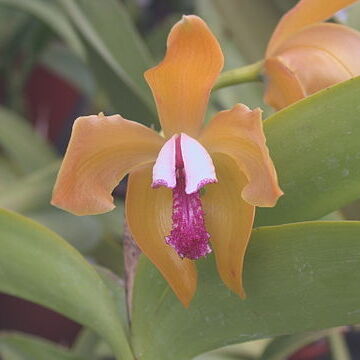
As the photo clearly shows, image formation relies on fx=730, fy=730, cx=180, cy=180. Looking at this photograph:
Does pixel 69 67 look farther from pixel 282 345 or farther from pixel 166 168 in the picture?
pixel 166 168

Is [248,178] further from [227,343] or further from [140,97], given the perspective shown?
[140,97]

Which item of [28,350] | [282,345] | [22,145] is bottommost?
[282,345]

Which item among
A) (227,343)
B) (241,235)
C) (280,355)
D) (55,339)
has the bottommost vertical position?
(55,339)

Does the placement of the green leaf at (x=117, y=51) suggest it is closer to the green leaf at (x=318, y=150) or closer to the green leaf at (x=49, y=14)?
the green leaf at (x=49, y=14)

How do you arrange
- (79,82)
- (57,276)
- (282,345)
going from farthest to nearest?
(79,82), (282,345), (57,276)

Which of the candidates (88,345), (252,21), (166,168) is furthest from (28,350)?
(252,21)

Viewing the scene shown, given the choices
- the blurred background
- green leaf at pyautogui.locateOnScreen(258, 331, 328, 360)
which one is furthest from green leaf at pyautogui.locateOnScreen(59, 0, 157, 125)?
green leaf at pyautogui.locateOnScreen(258, 331, 328, 360)

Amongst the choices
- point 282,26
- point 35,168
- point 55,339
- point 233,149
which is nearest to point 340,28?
point 282,26

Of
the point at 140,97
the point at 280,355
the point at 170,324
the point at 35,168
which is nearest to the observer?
the point at 170,324
